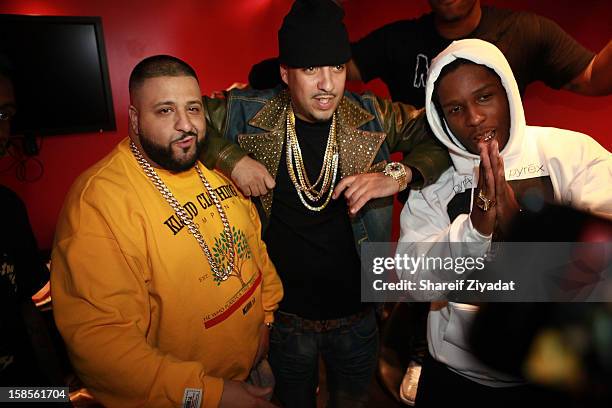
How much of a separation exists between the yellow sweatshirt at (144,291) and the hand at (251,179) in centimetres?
8

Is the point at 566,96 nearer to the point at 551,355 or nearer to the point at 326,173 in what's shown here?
the point at 326,173

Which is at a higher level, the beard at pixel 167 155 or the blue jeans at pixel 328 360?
the beard at pixel 167 155

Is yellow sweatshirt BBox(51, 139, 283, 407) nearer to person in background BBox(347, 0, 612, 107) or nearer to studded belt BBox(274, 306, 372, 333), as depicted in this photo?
studded belt BBox(274, 306, 372, 333)

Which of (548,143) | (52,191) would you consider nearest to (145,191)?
(548,143)

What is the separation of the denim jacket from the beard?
359 millimetres

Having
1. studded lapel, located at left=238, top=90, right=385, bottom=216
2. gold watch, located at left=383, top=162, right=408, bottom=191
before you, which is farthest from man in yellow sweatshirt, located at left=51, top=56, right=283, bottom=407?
gold watch, located at left=383, top=162, right=408, bottom=191

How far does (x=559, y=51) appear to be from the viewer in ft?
6.56

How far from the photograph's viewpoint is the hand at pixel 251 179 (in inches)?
64.9

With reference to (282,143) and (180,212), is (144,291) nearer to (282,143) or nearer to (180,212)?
(180,212)

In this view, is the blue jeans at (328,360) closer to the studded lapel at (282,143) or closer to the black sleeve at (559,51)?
the studded lapel at (282,143)

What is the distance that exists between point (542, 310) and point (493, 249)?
59cm

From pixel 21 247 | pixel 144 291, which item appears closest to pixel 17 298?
pixel 21 247

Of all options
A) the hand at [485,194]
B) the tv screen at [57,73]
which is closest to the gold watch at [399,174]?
the hand at [485,194]

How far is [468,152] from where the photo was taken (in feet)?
5.10
